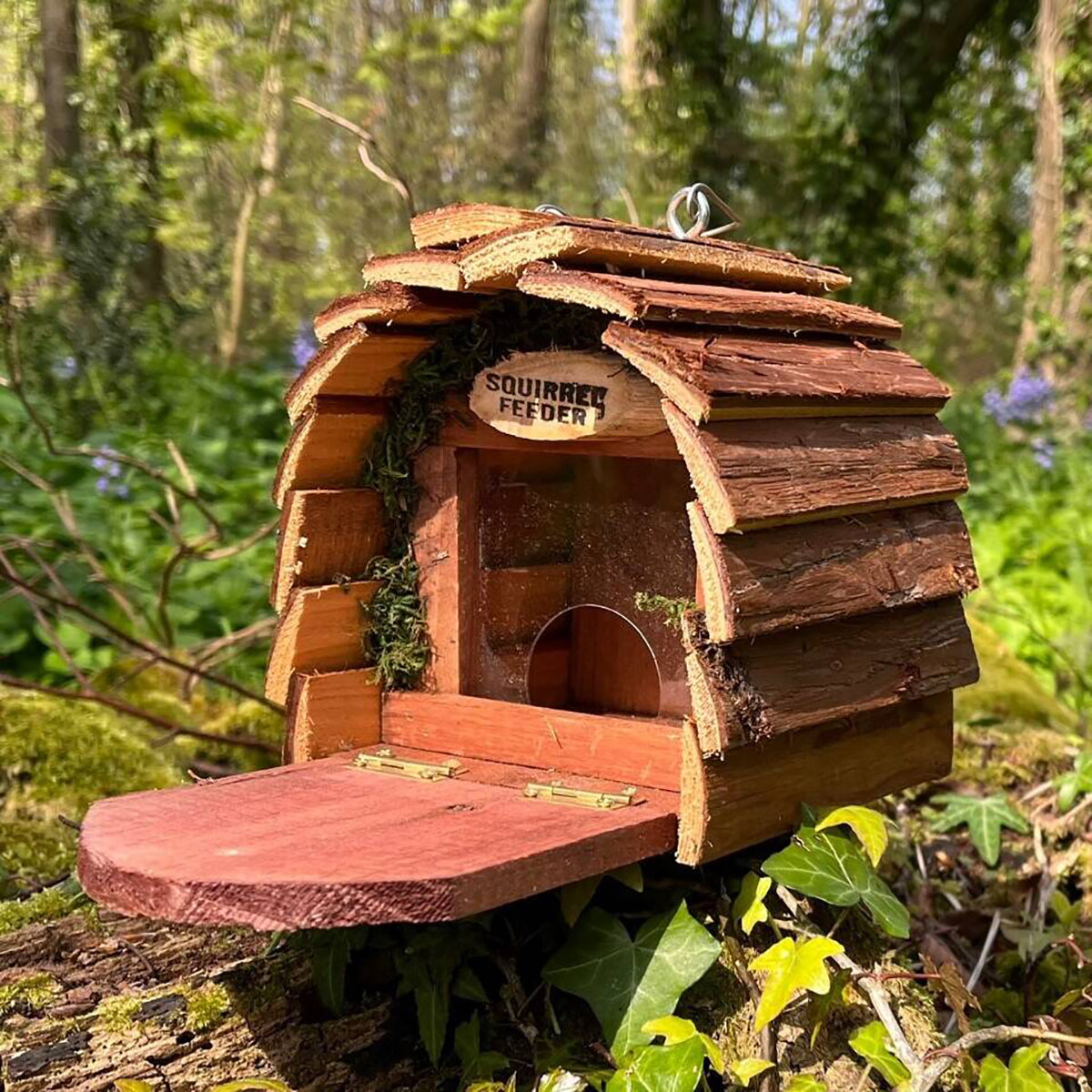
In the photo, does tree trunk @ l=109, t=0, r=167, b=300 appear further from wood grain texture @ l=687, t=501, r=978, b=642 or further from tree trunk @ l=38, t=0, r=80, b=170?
wood grain texture @ l=687, t=501, r=978, b=642

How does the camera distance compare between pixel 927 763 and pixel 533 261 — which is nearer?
pixel 533 261

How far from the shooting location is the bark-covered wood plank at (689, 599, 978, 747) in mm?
1683

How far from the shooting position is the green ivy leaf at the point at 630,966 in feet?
5.61

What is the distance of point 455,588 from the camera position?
7.16 ft

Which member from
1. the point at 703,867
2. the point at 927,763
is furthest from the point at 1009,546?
the point at 703,867

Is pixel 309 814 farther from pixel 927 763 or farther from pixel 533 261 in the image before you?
pixel 927 763

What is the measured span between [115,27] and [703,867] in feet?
24.0

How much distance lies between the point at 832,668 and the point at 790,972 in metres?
0.43

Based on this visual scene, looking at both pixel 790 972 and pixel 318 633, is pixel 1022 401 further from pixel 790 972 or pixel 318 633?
pixel 790 972

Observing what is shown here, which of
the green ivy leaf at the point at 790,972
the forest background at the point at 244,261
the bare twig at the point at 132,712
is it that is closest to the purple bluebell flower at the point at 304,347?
the forest background at the point at 244,261

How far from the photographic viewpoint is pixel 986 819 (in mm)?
2635

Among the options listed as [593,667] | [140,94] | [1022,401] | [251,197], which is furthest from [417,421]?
[251,197]

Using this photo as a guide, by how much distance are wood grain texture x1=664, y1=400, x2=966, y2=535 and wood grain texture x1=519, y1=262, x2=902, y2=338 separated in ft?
0.50

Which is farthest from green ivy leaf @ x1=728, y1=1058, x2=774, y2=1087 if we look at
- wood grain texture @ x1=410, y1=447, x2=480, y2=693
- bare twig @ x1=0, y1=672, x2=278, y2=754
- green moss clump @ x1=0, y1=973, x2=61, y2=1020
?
bare twig @ x1=0, y1=672, x2=278, y2=754
